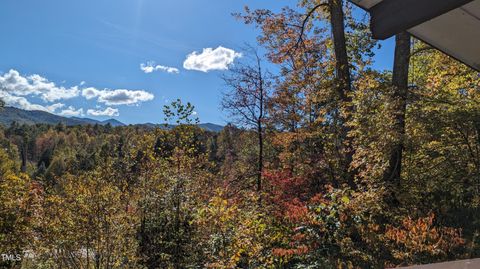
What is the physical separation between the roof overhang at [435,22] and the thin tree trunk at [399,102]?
13.0ft

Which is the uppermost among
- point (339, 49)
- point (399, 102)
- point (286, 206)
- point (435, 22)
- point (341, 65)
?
point (339, 49)

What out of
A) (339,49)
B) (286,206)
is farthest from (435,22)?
(339,49)

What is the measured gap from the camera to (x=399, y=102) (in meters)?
6.33

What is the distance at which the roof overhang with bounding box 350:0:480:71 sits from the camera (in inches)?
75.9

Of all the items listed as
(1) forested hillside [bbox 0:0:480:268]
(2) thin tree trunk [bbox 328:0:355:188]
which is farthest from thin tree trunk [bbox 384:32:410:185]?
(2) thin tree trunk [bbox 328:0:355:188]

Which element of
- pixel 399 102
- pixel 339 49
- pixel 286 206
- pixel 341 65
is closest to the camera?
pixel 399 102

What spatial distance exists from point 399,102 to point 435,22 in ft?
14.4

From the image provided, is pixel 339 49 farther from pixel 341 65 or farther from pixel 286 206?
pixel 286 206

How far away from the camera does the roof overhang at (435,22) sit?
1929 millimetres

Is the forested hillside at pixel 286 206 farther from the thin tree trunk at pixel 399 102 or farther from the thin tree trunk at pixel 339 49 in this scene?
the thin tree trunk at pixel 339 49

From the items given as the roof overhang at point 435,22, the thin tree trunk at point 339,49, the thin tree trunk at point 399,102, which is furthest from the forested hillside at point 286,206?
the roof overhang at point 435,22

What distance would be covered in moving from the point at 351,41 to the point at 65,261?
9525 millimetres

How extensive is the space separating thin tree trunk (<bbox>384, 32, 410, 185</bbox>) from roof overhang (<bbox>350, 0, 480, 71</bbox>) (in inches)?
156

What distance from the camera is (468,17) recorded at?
2.13 meters
